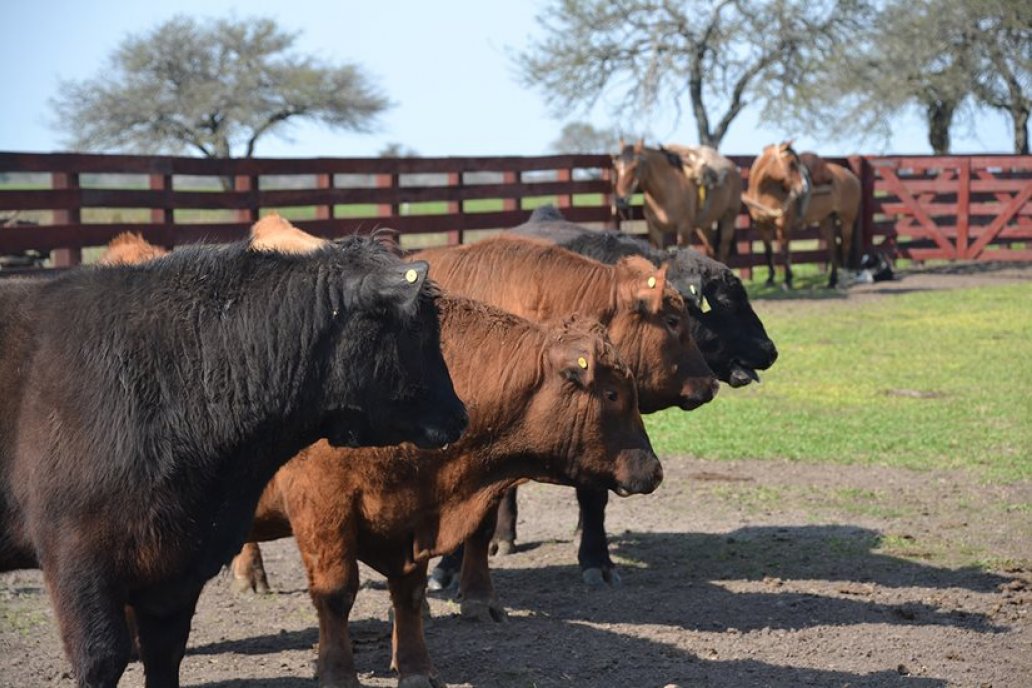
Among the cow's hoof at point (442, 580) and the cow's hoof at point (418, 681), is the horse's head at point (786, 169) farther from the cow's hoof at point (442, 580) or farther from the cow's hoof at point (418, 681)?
the cow's hoof at point (418, 681)

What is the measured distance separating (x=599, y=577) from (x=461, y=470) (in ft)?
7.13

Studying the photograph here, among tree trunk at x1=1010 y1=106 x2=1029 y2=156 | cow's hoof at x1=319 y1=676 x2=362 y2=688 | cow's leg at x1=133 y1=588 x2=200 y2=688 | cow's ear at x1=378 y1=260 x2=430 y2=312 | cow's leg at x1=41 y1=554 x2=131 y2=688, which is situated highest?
tree trunk at x1=1010 y1=106 x2=1029 y2=156

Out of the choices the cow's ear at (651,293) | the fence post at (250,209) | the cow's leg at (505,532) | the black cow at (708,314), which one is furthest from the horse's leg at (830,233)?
the cow's ear at (651,293)

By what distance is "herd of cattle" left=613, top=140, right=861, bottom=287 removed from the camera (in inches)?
864

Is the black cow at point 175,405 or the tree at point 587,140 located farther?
the tree at point 587,140

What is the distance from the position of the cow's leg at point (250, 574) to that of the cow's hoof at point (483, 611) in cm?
129

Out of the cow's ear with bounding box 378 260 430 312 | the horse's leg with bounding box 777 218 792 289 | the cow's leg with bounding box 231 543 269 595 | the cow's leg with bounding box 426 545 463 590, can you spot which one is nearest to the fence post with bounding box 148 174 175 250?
the cow's leg with bounding box 231 543 269 595

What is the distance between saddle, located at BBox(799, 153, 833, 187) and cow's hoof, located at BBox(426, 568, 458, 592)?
60.5 feet

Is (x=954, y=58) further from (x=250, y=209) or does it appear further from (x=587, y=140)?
(x=587, y=140)

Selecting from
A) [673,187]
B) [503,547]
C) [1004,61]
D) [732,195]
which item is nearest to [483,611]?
[503,547]

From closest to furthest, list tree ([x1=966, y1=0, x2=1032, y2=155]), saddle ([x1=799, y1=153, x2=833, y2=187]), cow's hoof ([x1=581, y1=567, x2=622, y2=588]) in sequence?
cow's hoof ([x1=581, y1=567, x2=622, y2=588]) → saddle ([x1=799, y1=153, x2=833, y2=187]) → tree ([x1=966, y1=0, x2=1032, y2=155])

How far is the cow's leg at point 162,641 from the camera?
186 inches

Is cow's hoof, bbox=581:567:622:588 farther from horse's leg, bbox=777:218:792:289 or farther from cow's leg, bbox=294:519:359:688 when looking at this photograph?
horse's leg, bbox=777:218:792:289

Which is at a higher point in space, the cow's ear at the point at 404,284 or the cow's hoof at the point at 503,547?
the cow's ear at the point at 404,284
